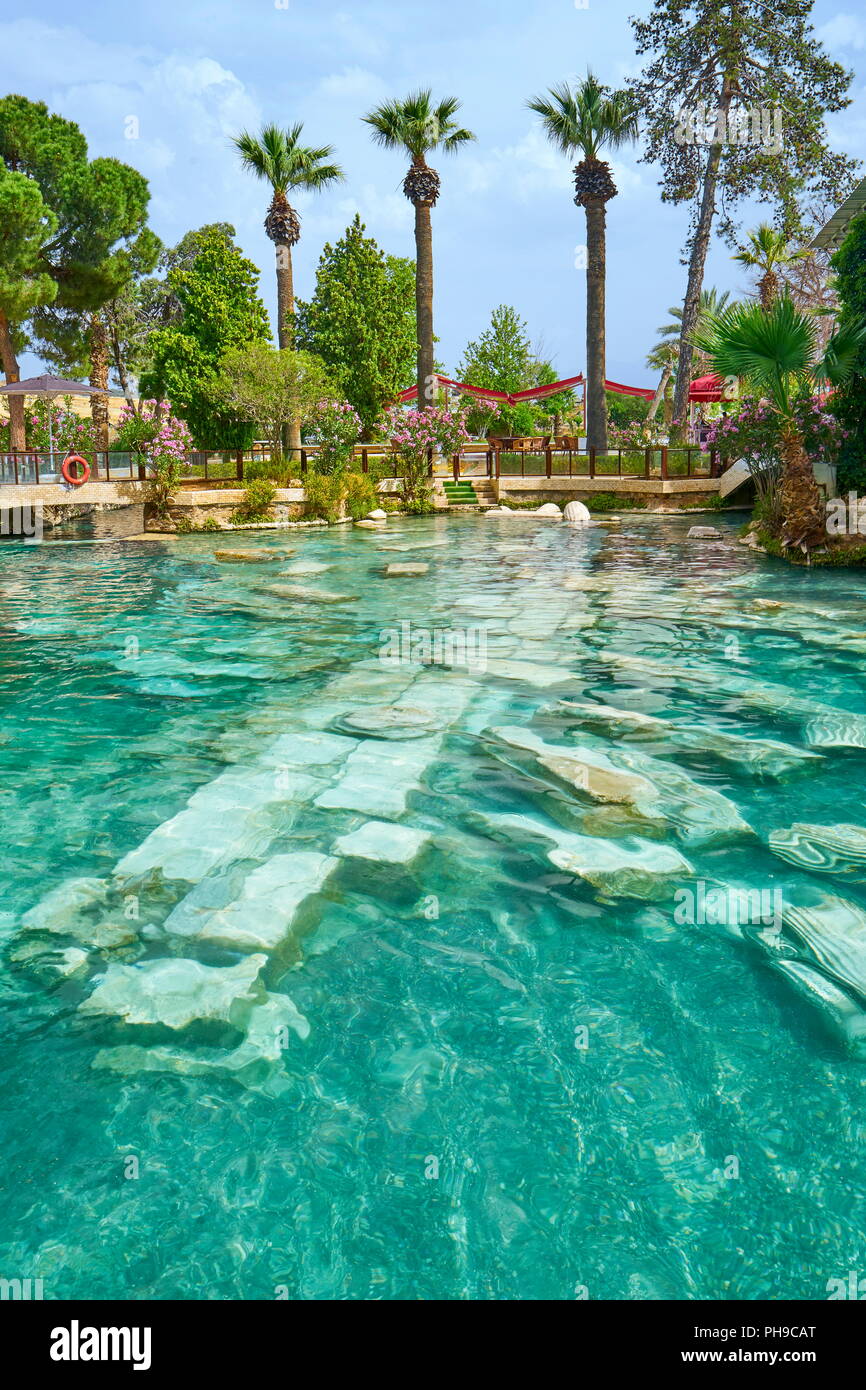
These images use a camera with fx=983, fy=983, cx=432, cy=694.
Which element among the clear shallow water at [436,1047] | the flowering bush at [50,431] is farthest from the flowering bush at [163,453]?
the clear shallow water at [436,1047]

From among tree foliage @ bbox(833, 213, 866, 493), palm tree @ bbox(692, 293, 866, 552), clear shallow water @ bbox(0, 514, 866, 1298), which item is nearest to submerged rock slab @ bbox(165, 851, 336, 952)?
clear shallow water @ bbox(0, 514, 866, 1298)

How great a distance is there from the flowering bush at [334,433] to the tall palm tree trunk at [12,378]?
39.3ft

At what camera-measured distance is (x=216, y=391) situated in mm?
30922

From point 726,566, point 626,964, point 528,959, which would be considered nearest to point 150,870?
point 528,959

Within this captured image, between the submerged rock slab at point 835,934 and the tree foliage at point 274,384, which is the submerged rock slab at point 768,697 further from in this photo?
the tree foliage at point 274,384

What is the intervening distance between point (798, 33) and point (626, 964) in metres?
36.8

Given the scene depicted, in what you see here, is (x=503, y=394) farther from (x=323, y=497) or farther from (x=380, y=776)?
(x=380, y=776)

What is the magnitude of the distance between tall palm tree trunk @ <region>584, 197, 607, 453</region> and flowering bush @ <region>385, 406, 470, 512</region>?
5550mm

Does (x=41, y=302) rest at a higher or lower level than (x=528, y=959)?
higher

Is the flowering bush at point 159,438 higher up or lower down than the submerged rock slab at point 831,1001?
higher up

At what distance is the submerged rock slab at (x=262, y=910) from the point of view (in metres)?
4.66

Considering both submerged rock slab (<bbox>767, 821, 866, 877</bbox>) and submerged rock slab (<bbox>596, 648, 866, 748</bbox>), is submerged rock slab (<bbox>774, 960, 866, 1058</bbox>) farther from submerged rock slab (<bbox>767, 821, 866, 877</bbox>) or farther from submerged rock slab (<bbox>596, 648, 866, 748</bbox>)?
submerged rock slab (<bbox>596, 648, 866, 748</bbox>)

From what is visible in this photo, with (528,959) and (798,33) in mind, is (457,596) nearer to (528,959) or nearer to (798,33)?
(528,959)

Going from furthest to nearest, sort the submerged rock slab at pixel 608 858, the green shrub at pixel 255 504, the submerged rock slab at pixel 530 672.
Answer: the green shrub at pixel 255 504 → the submerged rock slab at pixel 530 672 → the submerged rock slab at pixel 608 858
